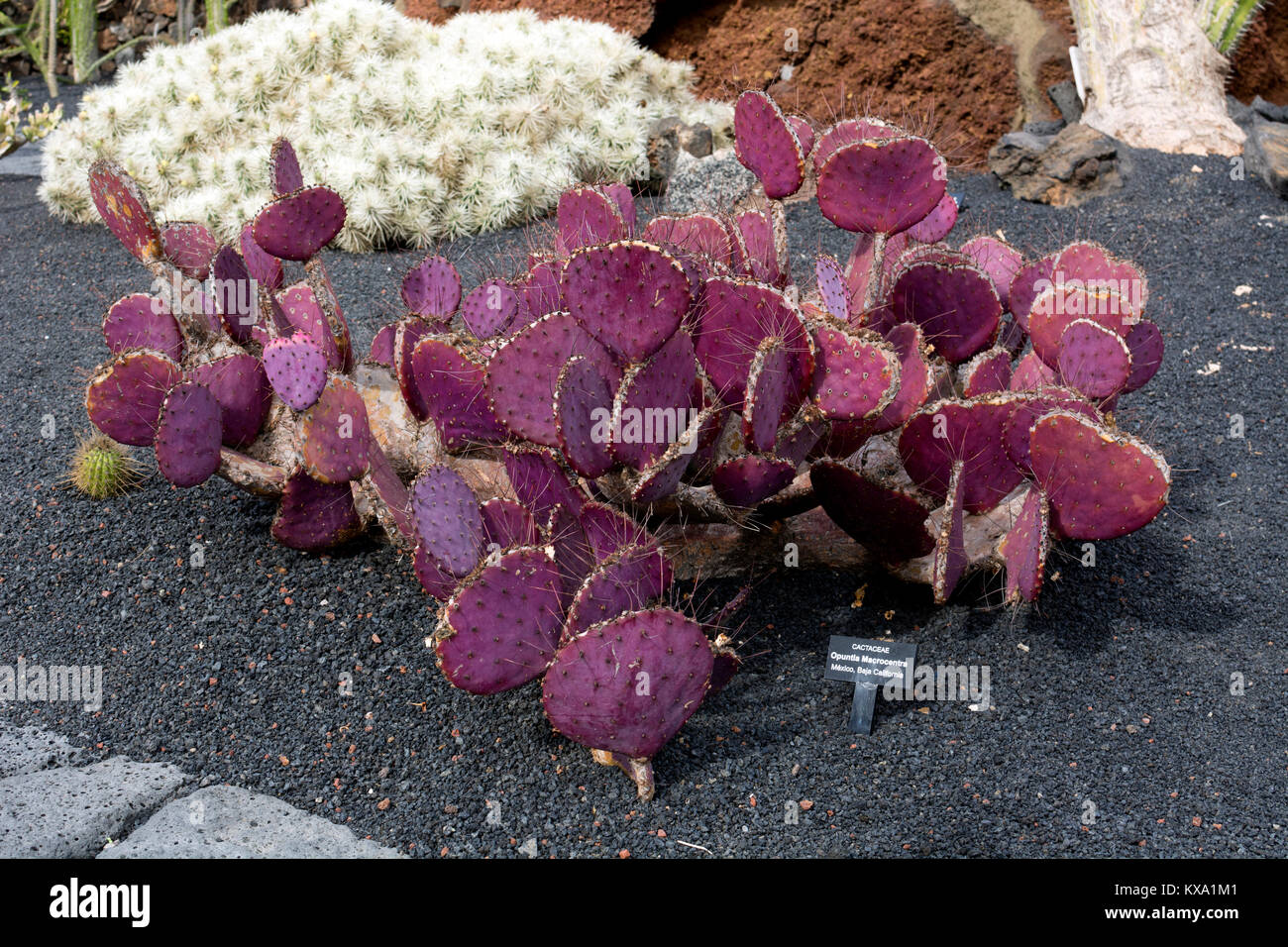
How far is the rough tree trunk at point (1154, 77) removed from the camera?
5.62m

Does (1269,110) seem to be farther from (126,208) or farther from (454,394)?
(126,208)

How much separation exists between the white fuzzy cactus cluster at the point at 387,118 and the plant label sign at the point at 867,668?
145 inches

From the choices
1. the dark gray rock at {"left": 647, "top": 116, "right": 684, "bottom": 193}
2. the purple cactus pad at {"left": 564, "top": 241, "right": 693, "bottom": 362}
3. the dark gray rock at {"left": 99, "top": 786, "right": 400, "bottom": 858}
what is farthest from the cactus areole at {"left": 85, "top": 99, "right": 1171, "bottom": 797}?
the dark gray rock at {"left": 647, "top": 116, "right": 684, "bottom": 193}

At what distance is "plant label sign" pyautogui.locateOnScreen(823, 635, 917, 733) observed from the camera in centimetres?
256

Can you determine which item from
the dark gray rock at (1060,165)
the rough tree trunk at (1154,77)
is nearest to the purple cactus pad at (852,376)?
the dark gray rock at (1060,165)

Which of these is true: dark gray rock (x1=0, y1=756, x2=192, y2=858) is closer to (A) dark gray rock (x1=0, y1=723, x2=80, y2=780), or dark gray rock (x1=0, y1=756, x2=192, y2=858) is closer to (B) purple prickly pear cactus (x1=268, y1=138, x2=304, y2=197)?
(A) dark gray rock (x1=0, y1=723, x2=80, y2=780)

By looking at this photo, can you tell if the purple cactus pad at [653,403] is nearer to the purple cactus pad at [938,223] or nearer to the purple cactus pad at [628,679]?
the purple cactus pad at [628,679]

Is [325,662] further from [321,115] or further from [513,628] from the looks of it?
[321,115]

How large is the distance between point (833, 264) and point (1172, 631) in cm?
133

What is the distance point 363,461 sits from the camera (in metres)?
3.01

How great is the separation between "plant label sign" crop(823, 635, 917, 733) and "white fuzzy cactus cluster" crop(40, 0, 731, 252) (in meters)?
3.69

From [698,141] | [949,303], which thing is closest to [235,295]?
[949,303]

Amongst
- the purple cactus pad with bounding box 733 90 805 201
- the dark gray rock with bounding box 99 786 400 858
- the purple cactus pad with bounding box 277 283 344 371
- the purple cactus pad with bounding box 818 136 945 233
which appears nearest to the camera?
the dark gray rock with bounding box 99 786 400 858

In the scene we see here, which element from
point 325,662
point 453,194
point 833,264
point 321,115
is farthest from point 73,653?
point 321,115
